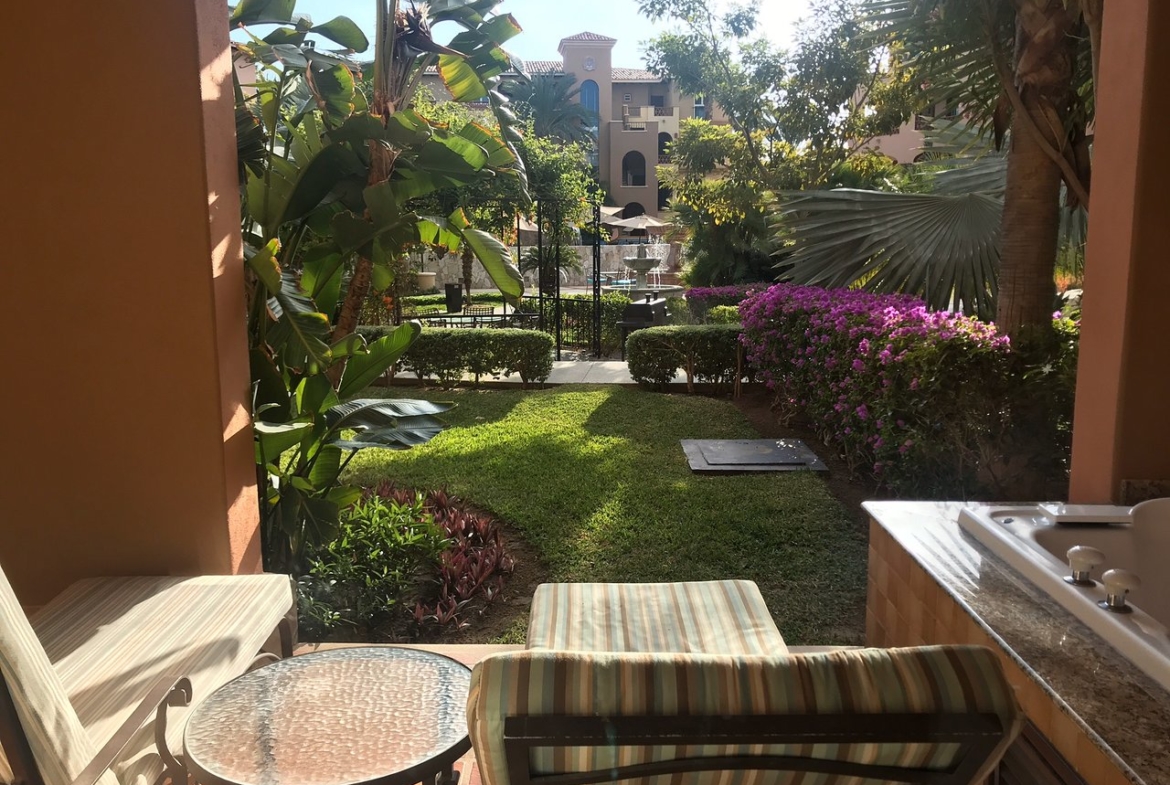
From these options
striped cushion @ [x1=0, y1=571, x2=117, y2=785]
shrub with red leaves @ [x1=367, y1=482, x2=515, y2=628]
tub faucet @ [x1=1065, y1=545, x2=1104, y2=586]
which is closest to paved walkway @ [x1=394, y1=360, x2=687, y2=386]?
shrub with red leaves @ [x1=367, y1=482, x2=515, y2=628]

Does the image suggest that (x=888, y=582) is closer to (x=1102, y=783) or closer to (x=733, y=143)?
(x=1102, y=783)

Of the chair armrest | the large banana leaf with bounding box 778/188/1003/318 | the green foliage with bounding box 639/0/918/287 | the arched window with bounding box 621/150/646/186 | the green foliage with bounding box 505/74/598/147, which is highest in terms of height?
the green foliage with bounding box 505/74/598/147

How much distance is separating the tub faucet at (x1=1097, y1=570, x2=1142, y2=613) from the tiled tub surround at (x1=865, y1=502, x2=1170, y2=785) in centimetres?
9

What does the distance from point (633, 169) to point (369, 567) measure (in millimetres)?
39834

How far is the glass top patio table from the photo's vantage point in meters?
1.68

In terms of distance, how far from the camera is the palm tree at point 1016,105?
193 inches

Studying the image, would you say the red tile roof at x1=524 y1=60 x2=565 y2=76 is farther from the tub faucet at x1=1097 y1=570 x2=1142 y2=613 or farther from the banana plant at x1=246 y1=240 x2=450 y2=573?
the tub faucet at x1=1097 y1=570 x2=1142 y2=613

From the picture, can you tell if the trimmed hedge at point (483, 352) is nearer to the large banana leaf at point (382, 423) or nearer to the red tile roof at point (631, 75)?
the large banana leaf at point (382, 423)

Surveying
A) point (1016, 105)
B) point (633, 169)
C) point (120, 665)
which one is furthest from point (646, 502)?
point (633, 169)

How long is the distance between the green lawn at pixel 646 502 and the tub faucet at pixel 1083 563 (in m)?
1.88

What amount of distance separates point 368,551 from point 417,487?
1.84 metres

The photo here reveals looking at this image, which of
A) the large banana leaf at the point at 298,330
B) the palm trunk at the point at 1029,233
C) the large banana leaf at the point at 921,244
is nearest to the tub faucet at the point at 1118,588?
the large banana leaf at the point at 298,330

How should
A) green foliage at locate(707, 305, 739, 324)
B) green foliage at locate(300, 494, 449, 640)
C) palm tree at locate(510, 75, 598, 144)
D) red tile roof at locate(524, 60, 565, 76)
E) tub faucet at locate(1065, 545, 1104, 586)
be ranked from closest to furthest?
tub faucet at locate(1065, 545, 1104, 586) < green foliage at locate(300, 494, 449, 640) < green foliage at locate(707, 305, 739, 324) < palm tree at locate(510, 75, 598, 144) < red tile roof at locate(524, 60, 565, 76)

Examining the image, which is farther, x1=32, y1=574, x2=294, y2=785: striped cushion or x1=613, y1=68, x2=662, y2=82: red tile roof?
x1=613, y1=68, x2=662, y2=82: red tile roof
